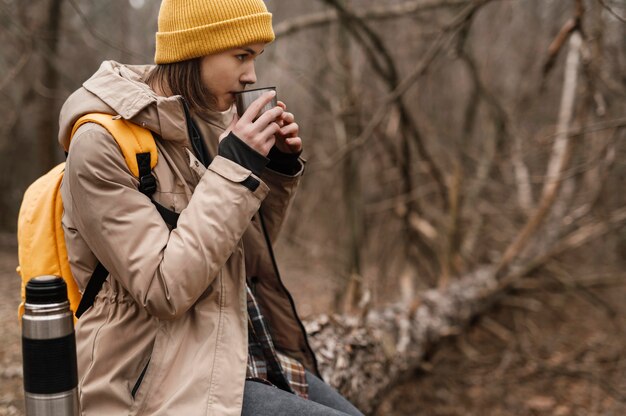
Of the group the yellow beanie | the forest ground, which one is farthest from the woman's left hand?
the forest ground

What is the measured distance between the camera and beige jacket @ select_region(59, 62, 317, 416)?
4.98 ft

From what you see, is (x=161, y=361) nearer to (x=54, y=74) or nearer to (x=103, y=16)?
(x=54, y=74)

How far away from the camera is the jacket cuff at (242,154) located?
1651 mm

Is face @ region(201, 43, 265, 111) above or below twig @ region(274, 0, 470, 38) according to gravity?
below

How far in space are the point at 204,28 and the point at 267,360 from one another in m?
1.02

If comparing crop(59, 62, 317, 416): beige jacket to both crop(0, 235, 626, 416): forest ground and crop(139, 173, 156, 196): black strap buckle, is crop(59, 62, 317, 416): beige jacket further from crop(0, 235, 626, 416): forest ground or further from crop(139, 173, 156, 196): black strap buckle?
crop(0, 235, 626, 416): forest ground

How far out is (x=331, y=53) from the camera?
5.73 meters

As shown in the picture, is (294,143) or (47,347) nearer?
(47,347)

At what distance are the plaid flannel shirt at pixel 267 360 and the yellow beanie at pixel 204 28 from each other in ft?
2.47

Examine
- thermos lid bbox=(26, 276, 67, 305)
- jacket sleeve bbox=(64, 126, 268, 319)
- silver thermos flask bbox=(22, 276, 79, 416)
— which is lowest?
silver thermos flask bbox=(22, 276, 79, 416)

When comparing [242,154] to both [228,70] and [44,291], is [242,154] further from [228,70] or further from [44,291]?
[44,291]

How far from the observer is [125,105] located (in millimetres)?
1592

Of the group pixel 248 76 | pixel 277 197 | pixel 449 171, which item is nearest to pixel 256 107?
pixel 248 76

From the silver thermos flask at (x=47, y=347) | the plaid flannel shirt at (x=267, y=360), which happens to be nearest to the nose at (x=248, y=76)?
the plaid flannel shirt at (x=267, y=360)
